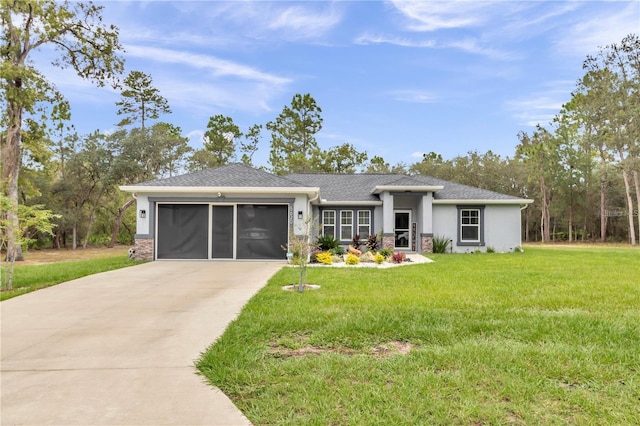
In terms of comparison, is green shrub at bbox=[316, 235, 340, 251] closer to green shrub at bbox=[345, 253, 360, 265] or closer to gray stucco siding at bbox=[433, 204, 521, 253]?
green shrub at bbox=[345, 253, 360, 265]

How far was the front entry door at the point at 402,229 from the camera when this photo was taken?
18.5 m

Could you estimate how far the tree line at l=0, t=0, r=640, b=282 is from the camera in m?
18.2

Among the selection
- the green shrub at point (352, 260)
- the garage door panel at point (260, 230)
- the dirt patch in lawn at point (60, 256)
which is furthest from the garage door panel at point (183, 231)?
the dirt patch in lawn at point (60, 256)

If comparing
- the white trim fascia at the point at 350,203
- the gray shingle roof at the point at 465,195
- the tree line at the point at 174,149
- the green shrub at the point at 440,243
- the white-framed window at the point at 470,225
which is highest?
the tree line at the point at 174,149

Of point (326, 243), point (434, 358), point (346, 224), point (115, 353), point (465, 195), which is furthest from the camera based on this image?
point (346, 224)

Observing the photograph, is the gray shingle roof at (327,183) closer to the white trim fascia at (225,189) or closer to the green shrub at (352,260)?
the white trim fascia at (225,189)

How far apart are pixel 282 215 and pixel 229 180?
7.99 ft

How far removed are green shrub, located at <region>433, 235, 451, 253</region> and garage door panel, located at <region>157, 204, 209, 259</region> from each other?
10.1 meters

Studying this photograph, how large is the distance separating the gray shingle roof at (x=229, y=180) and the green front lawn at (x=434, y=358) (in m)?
7.14

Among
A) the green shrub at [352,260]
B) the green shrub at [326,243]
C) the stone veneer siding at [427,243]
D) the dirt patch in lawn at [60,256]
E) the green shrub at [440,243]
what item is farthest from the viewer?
the green shrub at [440,243]

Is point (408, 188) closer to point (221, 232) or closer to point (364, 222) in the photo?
point (364, 222)

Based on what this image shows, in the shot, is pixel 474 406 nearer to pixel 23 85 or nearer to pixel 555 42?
pixel 555 42

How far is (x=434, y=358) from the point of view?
152 inches

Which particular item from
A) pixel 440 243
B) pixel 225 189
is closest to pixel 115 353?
pixel 225 189
